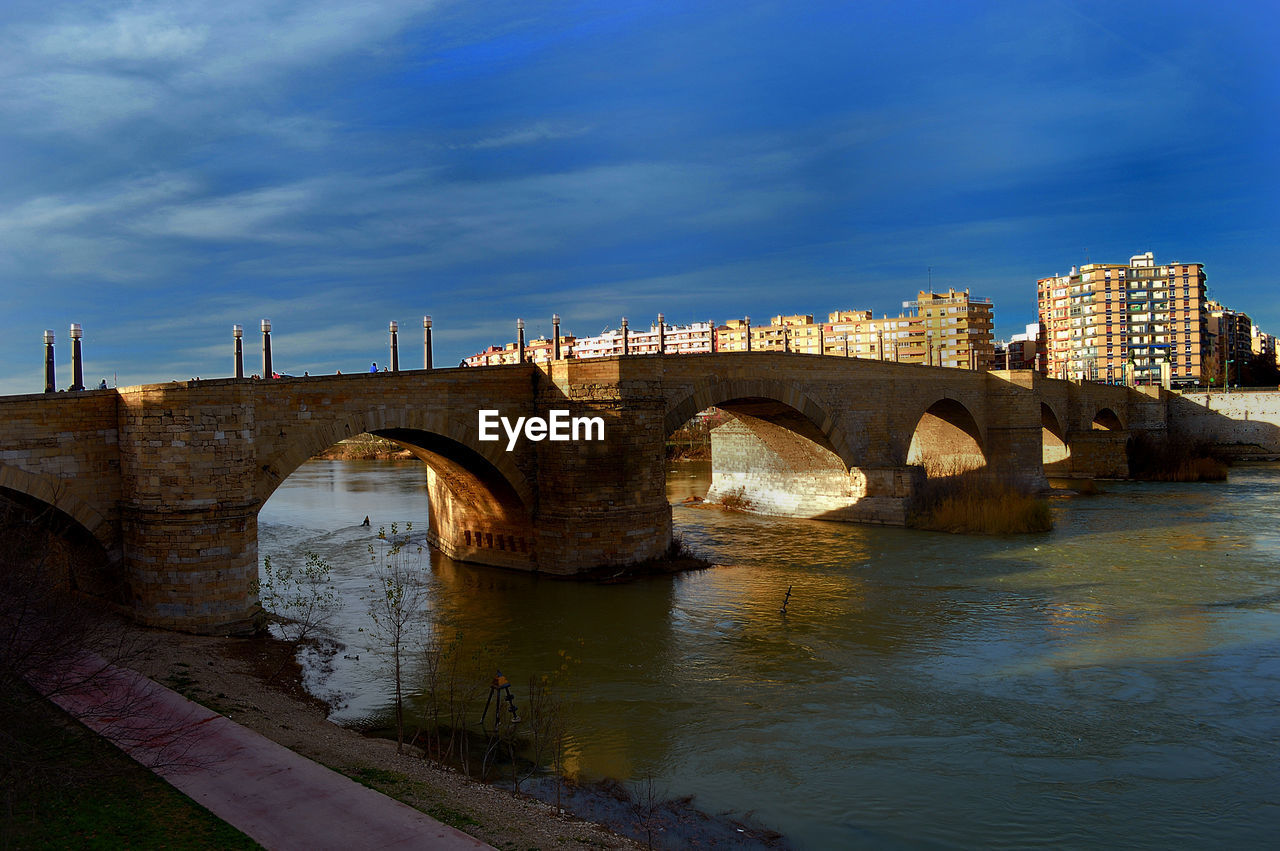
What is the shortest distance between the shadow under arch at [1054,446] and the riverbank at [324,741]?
1548 inches

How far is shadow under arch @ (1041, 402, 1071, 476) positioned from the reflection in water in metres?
20.2

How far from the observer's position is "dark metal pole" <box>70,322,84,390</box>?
13453 mm

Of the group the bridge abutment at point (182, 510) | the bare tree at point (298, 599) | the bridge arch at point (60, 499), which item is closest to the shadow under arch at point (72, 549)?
the bridge arch at point (60, 499)

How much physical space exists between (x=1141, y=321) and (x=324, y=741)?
3867 inches

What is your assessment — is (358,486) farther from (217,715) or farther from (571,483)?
(217,715)

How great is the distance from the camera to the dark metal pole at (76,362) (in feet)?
44.1

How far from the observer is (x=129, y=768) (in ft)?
23.6

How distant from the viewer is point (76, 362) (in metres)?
13.5

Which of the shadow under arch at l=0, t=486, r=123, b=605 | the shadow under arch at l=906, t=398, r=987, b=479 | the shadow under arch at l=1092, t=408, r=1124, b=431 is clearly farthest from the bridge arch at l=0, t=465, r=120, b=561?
the shadow under arch at l=1092, t=408, r=1124, b=431

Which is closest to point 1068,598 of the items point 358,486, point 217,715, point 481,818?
point 481,818

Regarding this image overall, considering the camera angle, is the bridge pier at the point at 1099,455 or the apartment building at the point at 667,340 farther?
the apartment building at the point at 667,340

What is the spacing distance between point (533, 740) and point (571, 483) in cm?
867

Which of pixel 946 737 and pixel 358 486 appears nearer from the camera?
pixel 946 737

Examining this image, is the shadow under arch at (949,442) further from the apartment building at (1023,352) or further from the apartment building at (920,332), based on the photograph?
the apartment building at (920,332)
